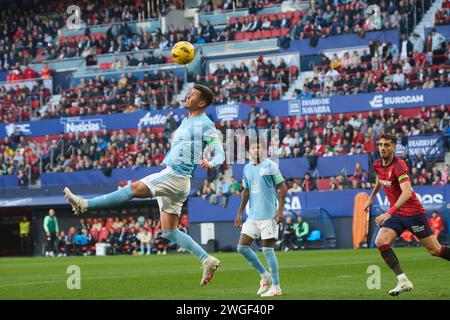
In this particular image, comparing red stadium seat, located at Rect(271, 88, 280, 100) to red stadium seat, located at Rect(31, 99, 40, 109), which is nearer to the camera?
red stadium seat, located at Rect(271, 88, 280, 100)

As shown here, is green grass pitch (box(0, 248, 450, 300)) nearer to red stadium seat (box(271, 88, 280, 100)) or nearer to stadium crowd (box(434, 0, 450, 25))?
red stadium seat (box(271, 88, 280, 100))

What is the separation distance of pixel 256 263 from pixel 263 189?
118cm

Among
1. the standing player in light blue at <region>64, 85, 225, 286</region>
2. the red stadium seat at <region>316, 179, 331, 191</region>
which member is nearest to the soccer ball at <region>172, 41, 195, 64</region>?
the standing player in light blue at <region>64, 85, 225, 286</region>

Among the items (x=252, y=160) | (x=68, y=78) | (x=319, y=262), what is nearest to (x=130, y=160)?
(x=68, y=78)

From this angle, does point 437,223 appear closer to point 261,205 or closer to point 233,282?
point 233,282

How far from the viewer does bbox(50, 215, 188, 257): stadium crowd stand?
37.7 metres

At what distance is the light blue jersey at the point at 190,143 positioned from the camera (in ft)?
42.9

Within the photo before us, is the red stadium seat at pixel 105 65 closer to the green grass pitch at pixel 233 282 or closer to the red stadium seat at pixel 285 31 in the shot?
the red stadium seat at pixel 285 31

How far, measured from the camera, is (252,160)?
15.2 m

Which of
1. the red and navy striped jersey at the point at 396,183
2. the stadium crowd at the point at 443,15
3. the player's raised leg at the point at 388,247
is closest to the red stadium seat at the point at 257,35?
the stadium crowd at the point at 443,15

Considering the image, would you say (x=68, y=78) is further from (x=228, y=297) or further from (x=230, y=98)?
(x=228, y=297)

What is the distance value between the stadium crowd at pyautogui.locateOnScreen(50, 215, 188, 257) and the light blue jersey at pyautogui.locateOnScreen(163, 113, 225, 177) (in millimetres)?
24058

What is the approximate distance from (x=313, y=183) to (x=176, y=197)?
22.6 metres

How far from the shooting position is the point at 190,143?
13.1 meters
